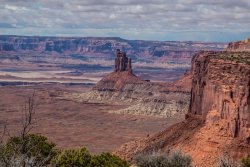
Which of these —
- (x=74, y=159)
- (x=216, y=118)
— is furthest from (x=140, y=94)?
(x=74, y=159)

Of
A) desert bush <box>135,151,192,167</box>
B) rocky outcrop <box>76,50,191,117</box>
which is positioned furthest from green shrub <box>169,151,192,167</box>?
rocky outcrop <box>76,50,191,117</box>

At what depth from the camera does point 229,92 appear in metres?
45.5

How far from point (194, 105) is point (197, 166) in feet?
33.7

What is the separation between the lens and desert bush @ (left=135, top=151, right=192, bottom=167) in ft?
130

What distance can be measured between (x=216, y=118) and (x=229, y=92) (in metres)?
2.93

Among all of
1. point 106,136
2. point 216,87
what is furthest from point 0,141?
point 106,136

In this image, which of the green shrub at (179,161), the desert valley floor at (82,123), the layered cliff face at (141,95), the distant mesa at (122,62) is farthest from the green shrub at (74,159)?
the distant mesa at (122,62)

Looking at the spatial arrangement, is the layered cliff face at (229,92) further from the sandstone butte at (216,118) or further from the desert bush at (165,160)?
the desert bush at (165,160)

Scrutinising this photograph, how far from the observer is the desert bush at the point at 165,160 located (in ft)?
130

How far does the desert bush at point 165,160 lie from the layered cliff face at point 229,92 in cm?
659

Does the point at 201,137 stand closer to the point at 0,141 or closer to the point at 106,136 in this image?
the point at 0,141

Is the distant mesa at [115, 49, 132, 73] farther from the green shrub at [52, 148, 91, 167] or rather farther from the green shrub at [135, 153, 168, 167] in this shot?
the green shrub at [52, 148, 91, 167]

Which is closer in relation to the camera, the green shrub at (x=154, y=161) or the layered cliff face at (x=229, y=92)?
the green shrub at (x=154, y=161)

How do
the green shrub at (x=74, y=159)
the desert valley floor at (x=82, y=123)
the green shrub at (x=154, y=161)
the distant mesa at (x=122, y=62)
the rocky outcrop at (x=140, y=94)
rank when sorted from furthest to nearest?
the distant mesa at (x=122, y=62) → the rocky outcrop at (x=140, y=94) → the desert valley floor at (x=82, y=123) → the green shrub at (x=154, y=161) → the green shrub at (x=74, y=159)
